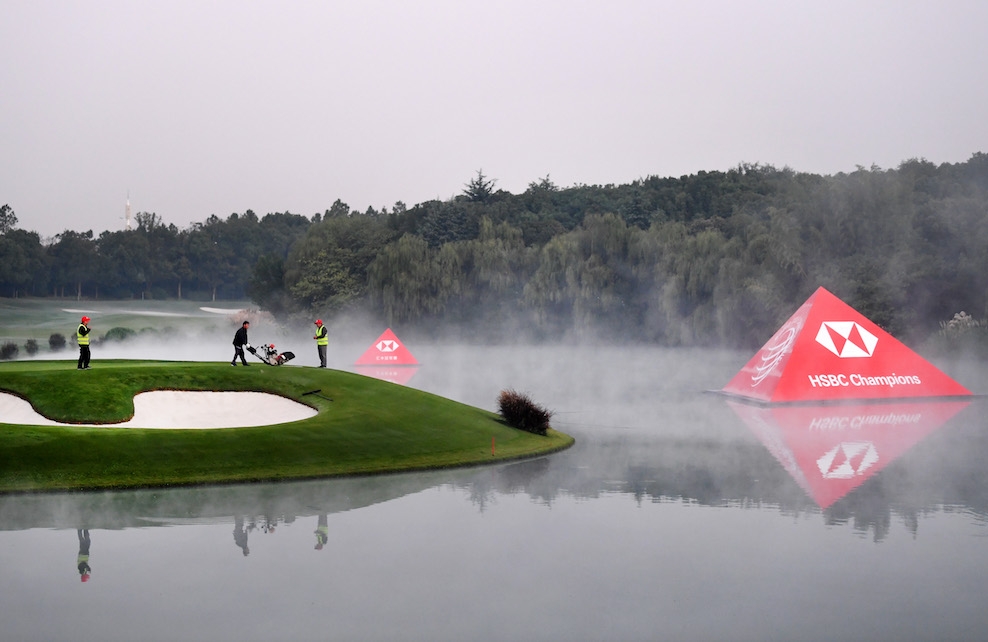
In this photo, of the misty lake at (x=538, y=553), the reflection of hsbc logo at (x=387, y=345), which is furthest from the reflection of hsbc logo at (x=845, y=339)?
the reflection of hsbc logo at (x=387, y=345)

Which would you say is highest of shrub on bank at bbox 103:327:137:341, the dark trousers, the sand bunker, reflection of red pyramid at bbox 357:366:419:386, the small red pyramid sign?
the dark trousers

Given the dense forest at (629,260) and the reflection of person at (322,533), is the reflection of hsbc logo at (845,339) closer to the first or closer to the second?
the reflection of person at (322,533)

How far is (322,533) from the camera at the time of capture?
15844 millimetres

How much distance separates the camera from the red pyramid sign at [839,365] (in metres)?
39.7

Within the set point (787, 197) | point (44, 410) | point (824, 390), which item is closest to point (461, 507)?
point (44, 410)

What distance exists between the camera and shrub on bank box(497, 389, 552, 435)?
2825 centimetres

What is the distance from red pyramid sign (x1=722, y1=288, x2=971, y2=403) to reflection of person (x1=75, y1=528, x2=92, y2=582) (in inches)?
1131

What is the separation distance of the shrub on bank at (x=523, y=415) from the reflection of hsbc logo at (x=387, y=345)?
3589 cm

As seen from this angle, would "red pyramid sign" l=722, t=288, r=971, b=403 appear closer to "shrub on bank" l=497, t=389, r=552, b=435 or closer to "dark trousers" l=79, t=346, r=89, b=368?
"shrub on bank" l=497, t=389, r=552, b=435

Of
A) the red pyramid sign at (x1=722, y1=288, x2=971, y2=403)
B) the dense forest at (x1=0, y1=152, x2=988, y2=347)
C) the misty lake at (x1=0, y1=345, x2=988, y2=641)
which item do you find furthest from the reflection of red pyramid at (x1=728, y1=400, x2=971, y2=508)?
the dense forest at (x1=0, y1=152, x2=988, y2=347)

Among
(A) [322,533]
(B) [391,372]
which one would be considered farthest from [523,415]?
(B) [391,372]

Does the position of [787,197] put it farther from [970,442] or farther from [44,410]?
[44,410]

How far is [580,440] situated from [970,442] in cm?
1061

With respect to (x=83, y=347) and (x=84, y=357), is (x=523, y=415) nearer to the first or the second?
(x=84, y=357)
